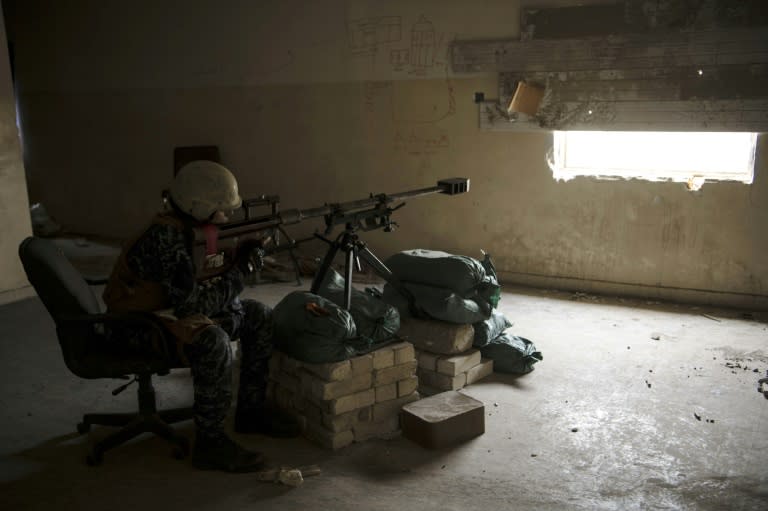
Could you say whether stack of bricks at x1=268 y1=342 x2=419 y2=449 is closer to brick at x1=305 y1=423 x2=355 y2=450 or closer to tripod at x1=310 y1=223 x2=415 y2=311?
brick at x1=305 y1=423 x2=355 y2=450

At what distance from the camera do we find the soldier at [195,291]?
9.91 ft

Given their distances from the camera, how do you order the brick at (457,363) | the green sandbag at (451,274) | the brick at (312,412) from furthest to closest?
the green sandbag at (451,274) < the brick at (457,363) < the brick at (312,412)

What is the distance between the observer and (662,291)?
19.1ft

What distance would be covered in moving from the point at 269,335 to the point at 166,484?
33.4 inches

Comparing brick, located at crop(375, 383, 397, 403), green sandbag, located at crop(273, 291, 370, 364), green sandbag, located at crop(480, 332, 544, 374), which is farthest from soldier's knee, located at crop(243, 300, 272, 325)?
green sandbag, located at crop(480, 332, 544, 374)

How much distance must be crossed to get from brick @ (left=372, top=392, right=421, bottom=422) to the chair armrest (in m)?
1.08

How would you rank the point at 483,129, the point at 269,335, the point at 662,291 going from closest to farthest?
the point at 269,335, the point at 662,291, the point at 483,129

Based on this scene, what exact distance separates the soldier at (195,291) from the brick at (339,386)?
41cm

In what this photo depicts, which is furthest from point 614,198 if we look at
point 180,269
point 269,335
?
point 180,269

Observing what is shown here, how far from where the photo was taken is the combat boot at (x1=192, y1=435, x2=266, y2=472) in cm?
312

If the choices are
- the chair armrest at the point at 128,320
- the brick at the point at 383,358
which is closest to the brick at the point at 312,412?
the brick at the point at 383,358

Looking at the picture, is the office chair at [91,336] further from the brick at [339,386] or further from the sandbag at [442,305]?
the sandbag at [442,305]

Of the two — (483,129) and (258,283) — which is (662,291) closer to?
(483,129)

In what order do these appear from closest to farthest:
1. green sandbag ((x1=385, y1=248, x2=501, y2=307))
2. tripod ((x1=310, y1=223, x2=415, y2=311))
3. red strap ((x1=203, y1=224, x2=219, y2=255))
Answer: red strap ((x1=203, y1=224, x2=219, y2=255))
tripod ((x1=310, y1=223, x2=415, y2=311))
green sandbag ((x1=385, y1=248, x2=501, y2=307))
